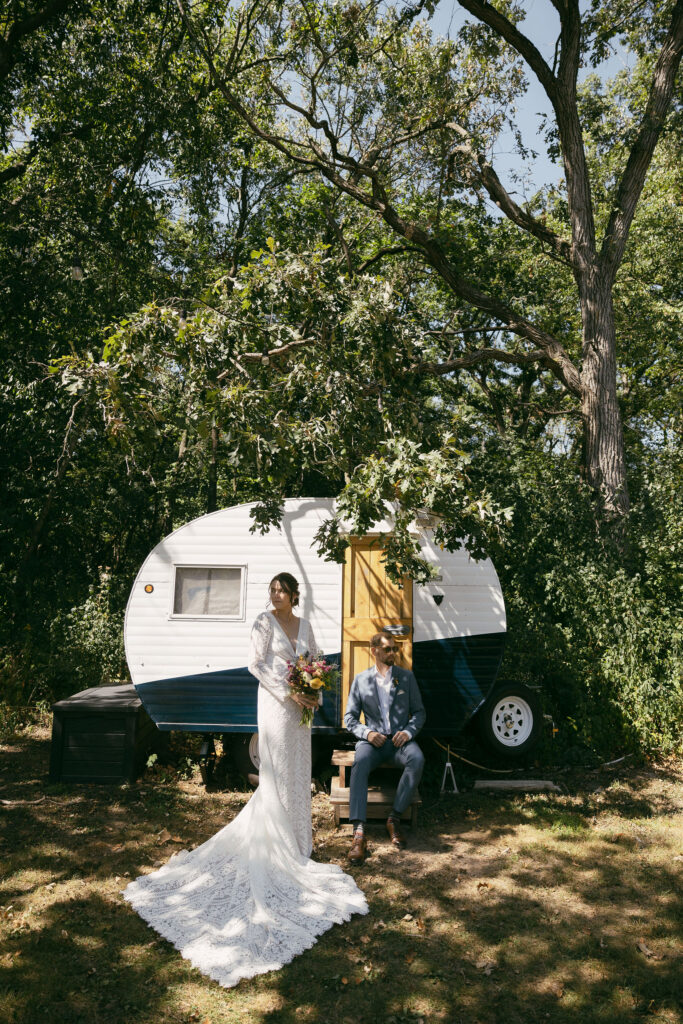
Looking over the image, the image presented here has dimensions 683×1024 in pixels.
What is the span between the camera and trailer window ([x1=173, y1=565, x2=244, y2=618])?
715 centimetres

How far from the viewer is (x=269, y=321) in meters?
7.37

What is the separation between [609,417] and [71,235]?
8087 millimetres

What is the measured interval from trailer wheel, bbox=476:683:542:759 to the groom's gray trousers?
140cm

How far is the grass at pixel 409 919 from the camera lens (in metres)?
3.68

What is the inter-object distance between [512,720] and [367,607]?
1.95 metres

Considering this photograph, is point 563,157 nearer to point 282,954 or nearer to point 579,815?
point 579,815

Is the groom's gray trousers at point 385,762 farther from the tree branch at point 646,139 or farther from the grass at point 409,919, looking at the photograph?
the tree branch at point 646,139

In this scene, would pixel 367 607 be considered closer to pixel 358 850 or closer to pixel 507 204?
pixel 358 850

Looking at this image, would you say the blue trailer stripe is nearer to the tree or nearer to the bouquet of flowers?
the bouquet of flowers

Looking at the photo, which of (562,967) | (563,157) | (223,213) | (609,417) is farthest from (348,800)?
(223,213)

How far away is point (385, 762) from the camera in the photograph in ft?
20.4

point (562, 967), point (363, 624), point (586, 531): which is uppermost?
point (586, 531)

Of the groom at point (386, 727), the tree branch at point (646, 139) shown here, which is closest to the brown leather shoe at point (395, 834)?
the groom at point (386, 727)

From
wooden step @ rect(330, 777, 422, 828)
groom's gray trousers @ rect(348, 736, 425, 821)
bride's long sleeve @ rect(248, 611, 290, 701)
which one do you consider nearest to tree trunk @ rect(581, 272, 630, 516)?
groom's gray trousers @ rect(348, 736, 425, 821)
